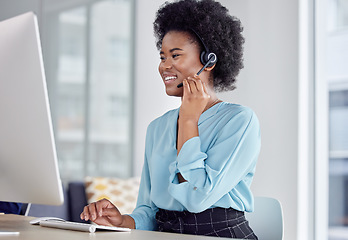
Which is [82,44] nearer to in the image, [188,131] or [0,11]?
[0,11]

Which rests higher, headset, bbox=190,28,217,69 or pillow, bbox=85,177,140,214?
headset, bbox=190,28,217,69

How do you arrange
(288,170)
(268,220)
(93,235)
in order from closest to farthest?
(93,235) → (268,220) → (288,170)

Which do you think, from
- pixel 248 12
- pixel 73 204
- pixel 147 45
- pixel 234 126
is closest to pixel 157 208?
pixel 234 126

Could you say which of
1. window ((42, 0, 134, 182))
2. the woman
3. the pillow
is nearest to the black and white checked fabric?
the woman

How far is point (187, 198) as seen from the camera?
1328mm

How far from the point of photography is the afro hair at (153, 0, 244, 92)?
164 cm

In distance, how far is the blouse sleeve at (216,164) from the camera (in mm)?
1310

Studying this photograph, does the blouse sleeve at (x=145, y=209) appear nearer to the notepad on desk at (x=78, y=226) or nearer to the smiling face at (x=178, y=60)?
the smiling face at (x=178, y=60)

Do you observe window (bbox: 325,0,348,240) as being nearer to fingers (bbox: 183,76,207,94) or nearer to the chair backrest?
the chair backrest

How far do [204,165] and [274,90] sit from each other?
1.86 meters

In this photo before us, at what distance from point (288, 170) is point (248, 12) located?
1084 millimetres

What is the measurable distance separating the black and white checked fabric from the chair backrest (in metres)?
0.16

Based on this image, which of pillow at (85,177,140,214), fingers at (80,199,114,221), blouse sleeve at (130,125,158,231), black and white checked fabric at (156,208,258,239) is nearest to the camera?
fingers at (80,199,114,221)

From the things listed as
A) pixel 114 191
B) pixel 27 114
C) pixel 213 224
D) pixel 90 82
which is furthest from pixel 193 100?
pixel 90 82
